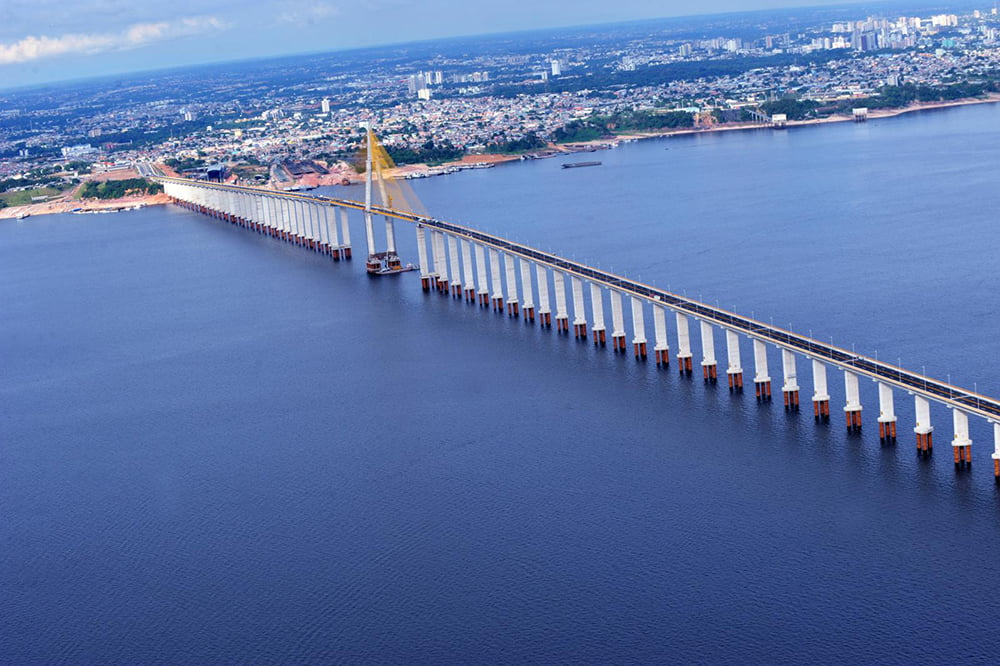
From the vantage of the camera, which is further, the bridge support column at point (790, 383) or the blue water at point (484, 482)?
the bridge support column at point (790, 383)

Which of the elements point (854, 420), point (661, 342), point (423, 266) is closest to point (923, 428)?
point (854, 420)

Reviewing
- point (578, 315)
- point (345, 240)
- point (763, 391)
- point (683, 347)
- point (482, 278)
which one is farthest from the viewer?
point (345, 240)

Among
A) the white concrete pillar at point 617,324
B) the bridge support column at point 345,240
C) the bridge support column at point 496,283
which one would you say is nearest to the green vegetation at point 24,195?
the bridge support column at point 345,240

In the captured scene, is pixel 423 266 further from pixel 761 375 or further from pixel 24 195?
pixel 24 195

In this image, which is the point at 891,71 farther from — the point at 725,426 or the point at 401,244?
the point at 725,426

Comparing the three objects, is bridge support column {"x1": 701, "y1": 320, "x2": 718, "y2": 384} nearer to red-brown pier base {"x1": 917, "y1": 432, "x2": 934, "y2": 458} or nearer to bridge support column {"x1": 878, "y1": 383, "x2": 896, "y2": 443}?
bridge support column {"x1": 878, "y1": 383, "x2": 896, "y2": 443}

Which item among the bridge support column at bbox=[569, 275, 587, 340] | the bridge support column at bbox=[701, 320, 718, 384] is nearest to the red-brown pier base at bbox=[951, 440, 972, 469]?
the bridge support column at bbox=[701, 320, 718, 384]

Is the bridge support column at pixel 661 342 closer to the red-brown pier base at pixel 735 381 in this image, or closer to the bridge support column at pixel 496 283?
the red-brown pier base at pixel 735 381
